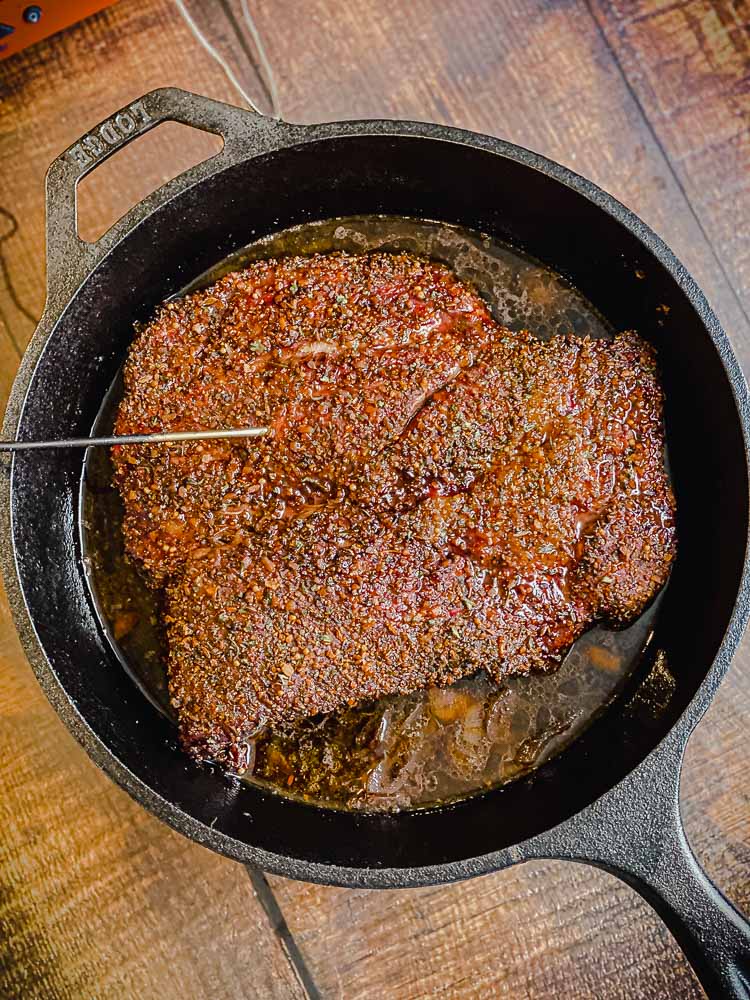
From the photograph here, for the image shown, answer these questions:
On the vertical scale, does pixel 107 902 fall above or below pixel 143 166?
below

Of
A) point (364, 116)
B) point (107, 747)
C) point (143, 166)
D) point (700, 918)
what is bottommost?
point (700, 918)

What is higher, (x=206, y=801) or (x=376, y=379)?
(x=376, y=379)

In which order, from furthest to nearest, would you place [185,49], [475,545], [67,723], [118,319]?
1. [185,49]
2. [118,319]
3. [475,545]
4. [67,723]

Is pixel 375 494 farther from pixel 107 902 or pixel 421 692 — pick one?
pixel 107 902

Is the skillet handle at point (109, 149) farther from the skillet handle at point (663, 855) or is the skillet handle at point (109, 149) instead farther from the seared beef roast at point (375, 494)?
the skillet handle at point (663, 855)

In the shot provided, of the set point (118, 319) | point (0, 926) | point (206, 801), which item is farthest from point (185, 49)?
point (0, 926)

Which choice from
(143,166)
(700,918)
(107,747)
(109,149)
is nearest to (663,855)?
(700,918)

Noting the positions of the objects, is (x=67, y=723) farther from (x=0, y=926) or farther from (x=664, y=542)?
(x=664, y=542)
